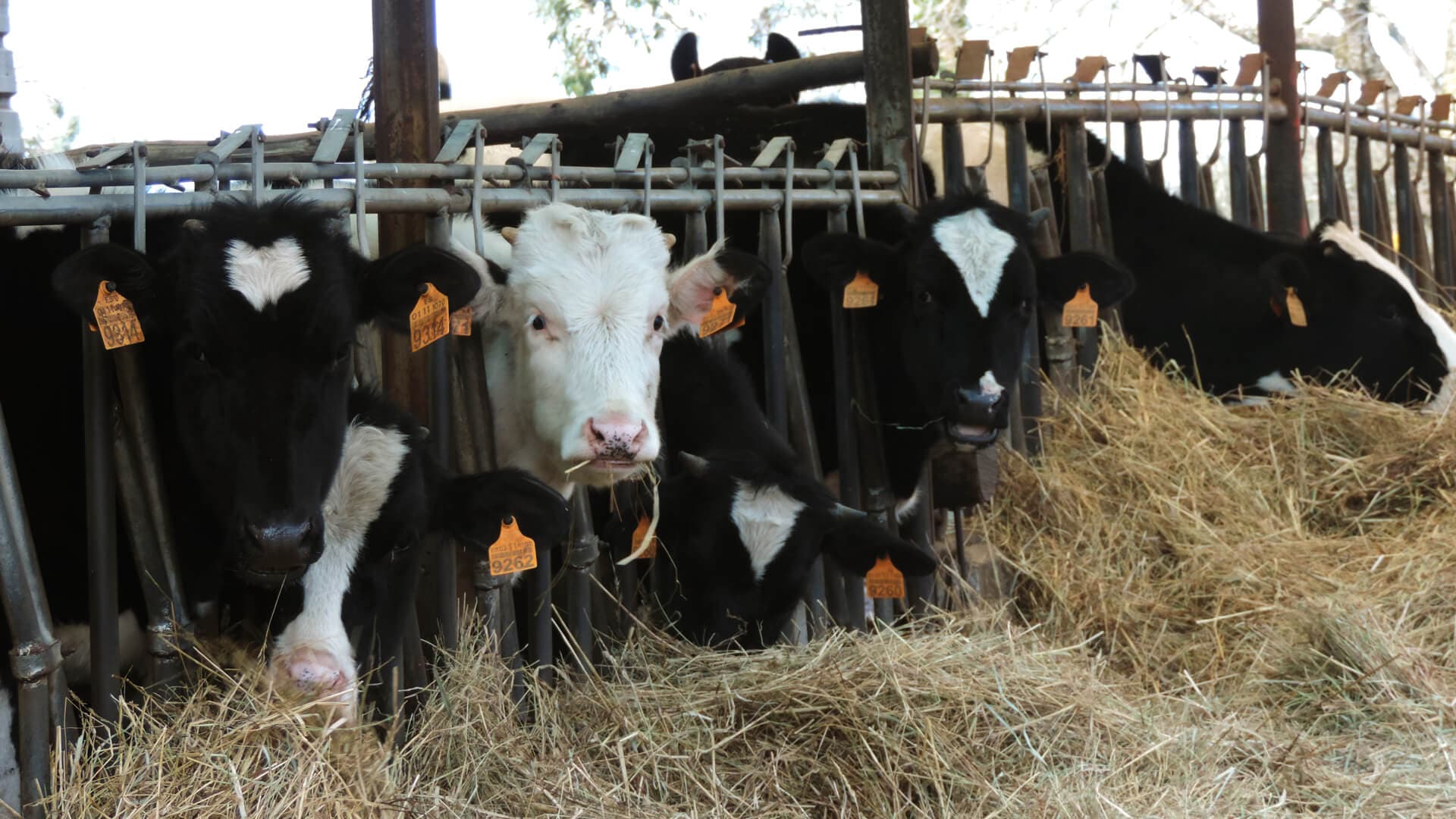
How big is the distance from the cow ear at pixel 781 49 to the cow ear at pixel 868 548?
14.0 ft

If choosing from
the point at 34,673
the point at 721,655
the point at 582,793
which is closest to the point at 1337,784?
the point at 721,655

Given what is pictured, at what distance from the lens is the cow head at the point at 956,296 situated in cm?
463

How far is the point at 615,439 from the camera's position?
337 cm

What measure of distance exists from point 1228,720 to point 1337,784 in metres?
0.36

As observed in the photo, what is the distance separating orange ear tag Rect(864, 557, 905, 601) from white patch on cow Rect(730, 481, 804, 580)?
1.23 feet

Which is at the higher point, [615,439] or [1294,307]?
[1294,307]

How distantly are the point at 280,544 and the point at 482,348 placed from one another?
1.31m

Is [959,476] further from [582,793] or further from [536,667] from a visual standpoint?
[582,793]

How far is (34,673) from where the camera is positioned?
2.63 meters

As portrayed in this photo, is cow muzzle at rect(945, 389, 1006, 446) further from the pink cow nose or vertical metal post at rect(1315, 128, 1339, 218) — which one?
vertical metal post at rect(1315, 128, 1339, 218)

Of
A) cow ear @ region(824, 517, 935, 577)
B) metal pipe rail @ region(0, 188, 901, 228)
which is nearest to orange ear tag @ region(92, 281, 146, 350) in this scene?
metal pipe rail @ region(0, 188, 901, 228)

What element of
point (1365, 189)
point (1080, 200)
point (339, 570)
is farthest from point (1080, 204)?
Result: point (339, 570)

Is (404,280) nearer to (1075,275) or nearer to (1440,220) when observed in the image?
(1075,275)

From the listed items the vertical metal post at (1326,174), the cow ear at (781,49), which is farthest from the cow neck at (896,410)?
the vertical metal post at (1326,174)
